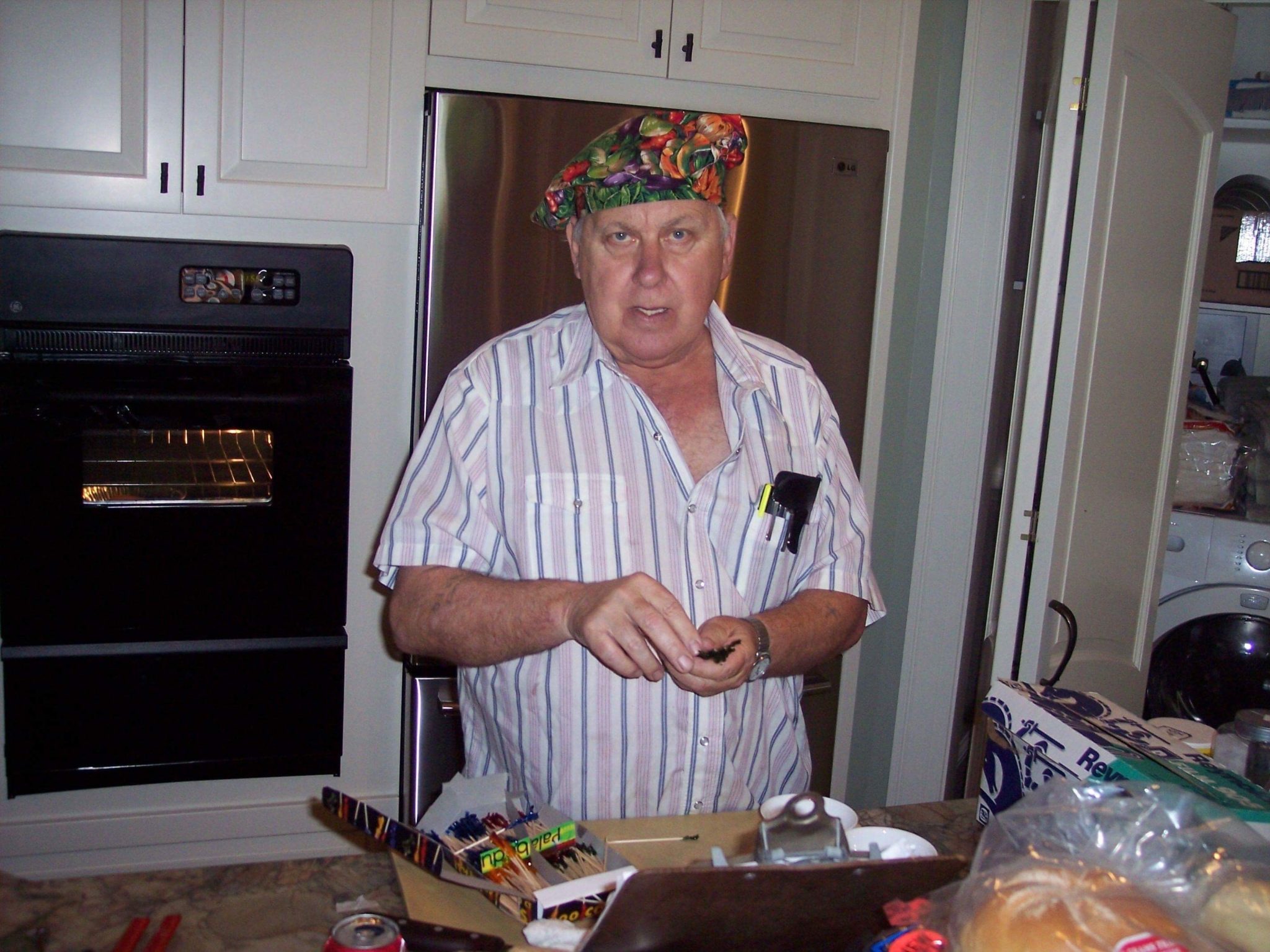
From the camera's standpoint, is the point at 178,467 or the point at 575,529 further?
the point at 178,467

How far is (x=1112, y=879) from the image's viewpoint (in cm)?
71

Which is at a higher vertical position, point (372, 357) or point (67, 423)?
point (372, 357)

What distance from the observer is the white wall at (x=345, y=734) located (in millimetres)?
1937

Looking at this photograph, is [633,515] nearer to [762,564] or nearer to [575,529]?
[575,529]

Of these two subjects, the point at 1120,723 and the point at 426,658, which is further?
the point at 426,658

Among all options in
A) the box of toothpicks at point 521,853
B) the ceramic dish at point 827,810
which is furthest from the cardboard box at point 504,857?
the ceramic dish at point 827,810

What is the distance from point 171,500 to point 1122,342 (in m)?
1.73

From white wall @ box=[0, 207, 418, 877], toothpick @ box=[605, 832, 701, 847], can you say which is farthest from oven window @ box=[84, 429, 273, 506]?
toothpick @ box=[605, 832, 701, 847]

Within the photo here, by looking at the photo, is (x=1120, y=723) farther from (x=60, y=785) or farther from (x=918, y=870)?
(x=60, y=785)

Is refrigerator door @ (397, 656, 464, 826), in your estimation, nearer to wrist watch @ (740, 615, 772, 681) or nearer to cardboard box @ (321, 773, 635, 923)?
wrist watch @ (740, 615, 772, 681)

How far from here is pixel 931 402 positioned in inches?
87.5

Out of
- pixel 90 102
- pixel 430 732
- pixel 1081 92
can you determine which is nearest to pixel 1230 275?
pixel 1081 92

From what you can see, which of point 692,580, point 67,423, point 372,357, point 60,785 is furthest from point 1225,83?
point 60,785

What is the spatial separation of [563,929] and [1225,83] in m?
2.08
